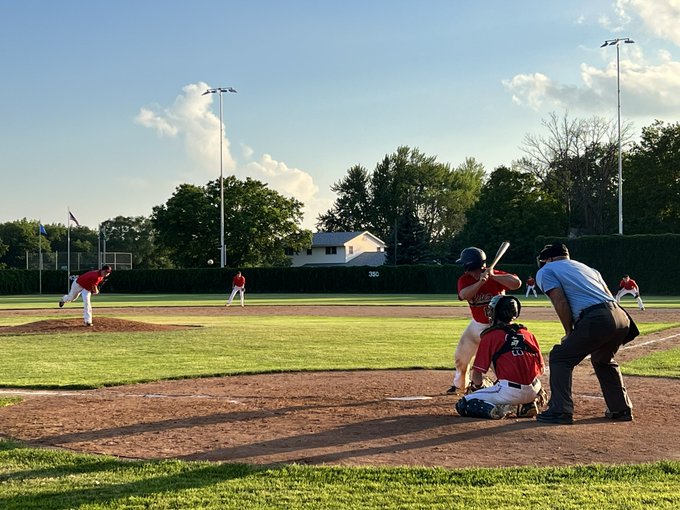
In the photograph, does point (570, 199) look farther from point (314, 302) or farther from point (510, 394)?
point (510, 394)

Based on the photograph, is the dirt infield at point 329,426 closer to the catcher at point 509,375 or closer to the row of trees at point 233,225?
the catcher at point 509,375

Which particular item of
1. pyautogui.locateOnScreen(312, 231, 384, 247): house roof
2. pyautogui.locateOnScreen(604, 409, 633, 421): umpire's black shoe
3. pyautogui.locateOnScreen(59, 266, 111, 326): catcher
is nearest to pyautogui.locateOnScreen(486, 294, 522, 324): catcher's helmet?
pyautogui.locateOnScreen(604, 409, 633, 421): umpire's black shoe

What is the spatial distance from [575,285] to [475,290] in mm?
1328

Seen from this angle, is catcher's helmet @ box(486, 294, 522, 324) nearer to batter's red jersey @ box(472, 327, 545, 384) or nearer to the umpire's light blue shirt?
batter's red jersey @ box(472, 327, 545, 384)

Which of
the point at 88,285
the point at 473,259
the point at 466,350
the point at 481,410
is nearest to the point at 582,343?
the point at 481,410

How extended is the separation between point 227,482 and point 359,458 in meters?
1.20

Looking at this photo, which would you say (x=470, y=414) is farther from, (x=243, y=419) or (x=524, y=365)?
(x=243, y=419)

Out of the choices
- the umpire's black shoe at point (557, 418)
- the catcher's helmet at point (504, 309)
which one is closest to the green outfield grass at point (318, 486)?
the umpire's black shoe at point (557, 418)

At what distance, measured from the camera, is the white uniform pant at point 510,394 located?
776 cm

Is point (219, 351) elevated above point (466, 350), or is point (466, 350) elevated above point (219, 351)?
point (466, 350)

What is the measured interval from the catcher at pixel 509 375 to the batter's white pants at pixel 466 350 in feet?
3.11

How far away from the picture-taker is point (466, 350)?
30.0ft

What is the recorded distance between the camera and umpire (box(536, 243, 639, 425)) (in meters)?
7.48

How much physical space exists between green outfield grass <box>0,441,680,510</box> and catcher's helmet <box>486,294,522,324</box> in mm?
2526
